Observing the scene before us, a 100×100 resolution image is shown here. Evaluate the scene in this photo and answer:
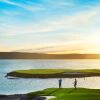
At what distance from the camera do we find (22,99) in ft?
150

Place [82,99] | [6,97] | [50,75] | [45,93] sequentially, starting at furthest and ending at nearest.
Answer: [50,75] < [45,93] < [6,97] < [82,99]

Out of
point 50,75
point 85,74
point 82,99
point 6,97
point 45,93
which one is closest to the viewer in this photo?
point 82,99

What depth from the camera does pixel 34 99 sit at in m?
45.5

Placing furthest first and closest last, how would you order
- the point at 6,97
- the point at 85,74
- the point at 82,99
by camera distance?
the point at 85,74, the point at 6,97, the point at 82,99

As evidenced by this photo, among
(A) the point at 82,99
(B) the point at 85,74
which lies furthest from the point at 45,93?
(B) the point at 85,74

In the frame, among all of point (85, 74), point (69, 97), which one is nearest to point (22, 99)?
point (69, 97)

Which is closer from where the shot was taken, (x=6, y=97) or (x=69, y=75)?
(x=6, y=97)

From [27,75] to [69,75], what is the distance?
12.9m

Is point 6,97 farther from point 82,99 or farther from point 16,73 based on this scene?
point 16,73

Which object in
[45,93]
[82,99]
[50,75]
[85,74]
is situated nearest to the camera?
[82,99]

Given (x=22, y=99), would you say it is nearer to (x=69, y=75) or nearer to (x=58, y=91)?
(x=58, y=91)

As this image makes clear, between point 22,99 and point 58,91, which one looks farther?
point 58,91

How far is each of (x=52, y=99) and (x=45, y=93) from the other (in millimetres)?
7283

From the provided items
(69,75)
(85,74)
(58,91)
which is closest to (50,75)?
(69,75)
